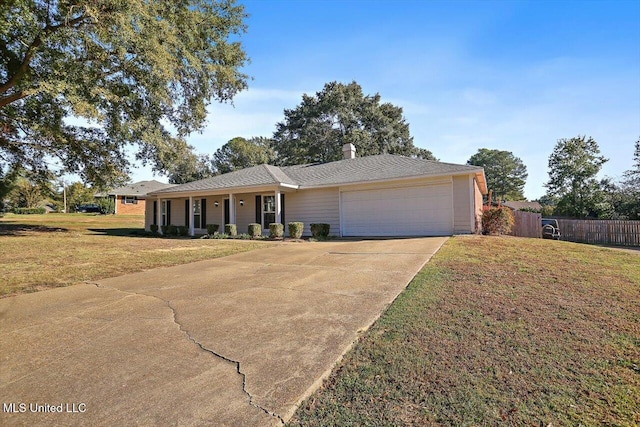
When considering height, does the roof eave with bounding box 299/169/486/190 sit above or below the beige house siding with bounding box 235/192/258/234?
above

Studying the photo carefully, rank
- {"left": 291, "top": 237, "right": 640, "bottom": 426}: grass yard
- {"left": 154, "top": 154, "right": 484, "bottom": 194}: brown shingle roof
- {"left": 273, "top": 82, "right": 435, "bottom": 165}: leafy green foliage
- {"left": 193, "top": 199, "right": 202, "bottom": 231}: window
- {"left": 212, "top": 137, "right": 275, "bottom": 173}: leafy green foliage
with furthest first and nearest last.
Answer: {"left": 212, "top": 137, "right": 275, "bottom": 173}: leafy green foliage, {"left": 273, "top": 82, "right": 435, "bottom": 165}: leafy green foliage, {"left": 193, "top": 199, "right": 202, "bottom": 231}: window, {"left": 154, "top": 154, "right": 484, "bottom": 194}: brown shingle roof, {"left": 291, "top": 237, "right": 640, "bottom": 426}: grass yard

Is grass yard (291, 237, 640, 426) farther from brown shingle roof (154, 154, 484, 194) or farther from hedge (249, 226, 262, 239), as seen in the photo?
hedge (249, 226, 262, 239)

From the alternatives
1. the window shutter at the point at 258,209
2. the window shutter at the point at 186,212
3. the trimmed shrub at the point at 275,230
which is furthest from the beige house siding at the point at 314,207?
the window shutter at the point at 186,212

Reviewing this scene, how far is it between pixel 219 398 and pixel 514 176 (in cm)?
6922

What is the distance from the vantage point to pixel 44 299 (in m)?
5.04

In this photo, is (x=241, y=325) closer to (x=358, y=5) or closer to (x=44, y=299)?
(x=44, y=299)

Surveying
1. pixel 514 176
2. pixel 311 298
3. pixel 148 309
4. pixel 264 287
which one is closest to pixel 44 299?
pixel 148 309

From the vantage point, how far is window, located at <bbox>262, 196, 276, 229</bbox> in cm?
1666

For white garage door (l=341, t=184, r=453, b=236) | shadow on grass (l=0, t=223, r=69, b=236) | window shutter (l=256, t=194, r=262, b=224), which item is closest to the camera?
white garage door (l=341, t=184, r=453, b=236)

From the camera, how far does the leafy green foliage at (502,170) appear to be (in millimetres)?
58247

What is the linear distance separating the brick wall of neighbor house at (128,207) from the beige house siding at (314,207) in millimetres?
31304

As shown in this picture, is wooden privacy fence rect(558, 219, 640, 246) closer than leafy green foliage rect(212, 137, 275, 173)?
Yes

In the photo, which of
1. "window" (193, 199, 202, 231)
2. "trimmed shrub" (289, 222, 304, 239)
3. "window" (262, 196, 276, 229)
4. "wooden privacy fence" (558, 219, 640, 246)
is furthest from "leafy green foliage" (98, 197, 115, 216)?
"wooden privacy fence" (558, 219, 640, 246)

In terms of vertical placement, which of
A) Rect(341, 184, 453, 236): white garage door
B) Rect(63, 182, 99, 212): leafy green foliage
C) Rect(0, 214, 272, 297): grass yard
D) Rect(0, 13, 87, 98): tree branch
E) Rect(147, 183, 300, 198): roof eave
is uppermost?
Rect(0, 13, 87, 98): tree branch
